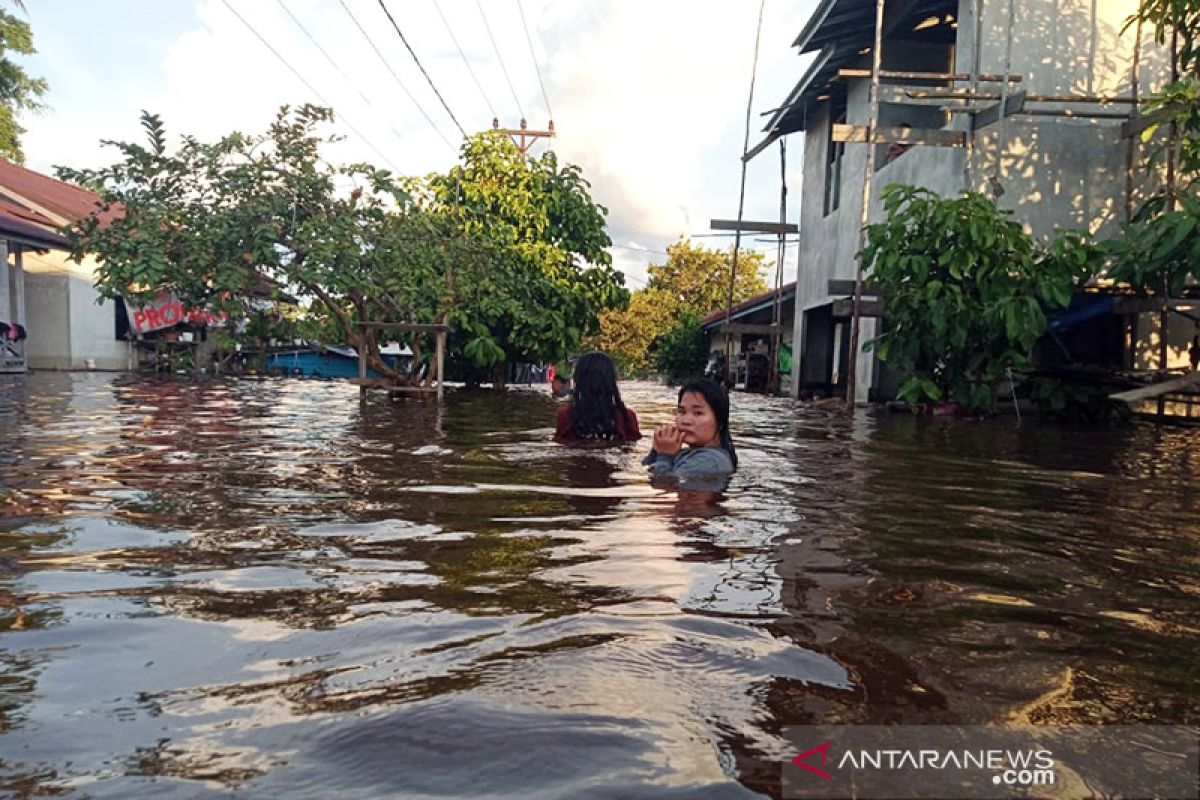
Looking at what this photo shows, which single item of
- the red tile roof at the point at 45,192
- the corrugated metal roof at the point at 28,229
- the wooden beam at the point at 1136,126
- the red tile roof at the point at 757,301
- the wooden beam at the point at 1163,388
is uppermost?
the red tile roof at the point at 45,192

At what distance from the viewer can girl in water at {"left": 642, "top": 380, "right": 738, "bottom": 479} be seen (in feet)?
18.9

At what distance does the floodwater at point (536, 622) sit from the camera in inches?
70.1

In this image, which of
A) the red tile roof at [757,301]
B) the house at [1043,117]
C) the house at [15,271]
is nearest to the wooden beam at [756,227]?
the red tile roof at [757,301]

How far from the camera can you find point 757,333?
23719 millimetres

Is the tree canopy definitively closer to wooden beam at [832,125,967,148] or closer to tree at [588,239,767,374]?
wooden beam at [832,125,967,148]

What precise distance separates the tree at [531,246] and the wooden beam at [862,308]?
7524mm

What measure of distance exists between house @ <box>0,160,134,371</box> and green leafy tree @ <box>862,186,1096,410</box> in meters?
18.9

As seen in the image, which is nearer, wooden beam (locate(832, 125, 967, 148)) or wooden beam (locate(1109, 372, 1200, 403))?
wooden beam (locate(1109, 372, 1200, 403))

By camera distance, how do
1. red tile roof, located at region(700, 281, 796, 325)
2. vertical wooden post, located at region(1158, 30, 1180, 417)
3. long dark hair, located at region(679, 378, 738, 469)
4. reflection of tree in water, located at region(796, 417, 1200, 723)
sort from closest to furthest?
reflection of tree in water, located at region(796, 417, 1200, 723) < long dark hair, located at region(679, 378, 738, 469) < vertical wooden post, located at region(1158, 30, 1180, 417) < red tile roof, located at region(700, 281, 796, 325)

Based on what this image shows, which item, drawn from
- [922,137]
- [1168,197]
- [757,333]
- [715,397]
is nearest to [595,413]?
[715,397]

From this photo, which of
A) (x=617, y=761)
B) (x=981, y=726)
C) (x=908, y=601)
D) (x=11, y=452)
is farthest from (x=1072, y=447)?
(x=11, y=452)

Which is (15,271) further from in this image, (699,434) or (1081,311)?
(1081,311)

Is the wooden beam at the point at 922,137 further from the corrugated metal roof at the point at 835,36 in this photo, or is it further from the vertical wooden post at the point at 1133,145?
the corrugated metal roof at the point at 835,36

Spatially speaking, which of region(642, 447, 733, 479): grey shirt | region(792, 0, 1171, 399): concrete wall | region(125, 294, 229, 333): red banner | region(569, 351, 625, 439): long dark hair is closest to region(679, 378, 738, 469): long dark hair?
region(642, 447, 733, 479): grey shirt
